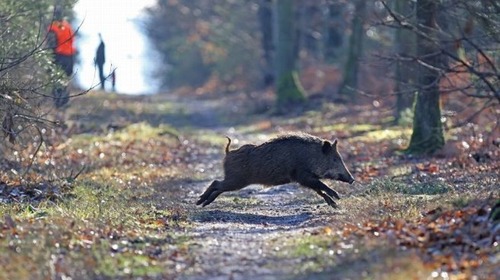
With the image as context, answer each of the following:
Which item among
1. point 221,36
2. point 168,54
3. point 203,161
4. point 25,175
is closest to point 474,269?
point 25,175

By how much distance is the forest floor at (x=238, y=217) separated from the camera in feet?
37.1

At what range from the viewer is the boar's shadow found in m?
15.7

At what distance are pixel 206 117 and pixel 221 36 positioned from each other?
62.4 feet

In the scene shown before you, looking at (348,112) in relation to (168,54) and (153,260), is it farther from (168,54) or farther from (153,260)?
(168,54)

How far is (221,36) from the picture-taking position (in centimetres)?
6500

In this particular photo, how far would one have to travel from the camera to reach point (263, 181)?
57.5ft

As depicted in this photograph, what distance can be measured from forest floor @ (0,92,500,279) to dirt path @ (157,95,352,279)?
1.0 inches

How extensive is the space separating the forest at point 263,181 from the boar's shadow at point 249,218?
3 cm

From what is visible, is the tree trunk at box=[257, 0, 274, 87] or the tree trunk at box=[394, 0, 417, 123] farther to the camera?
the tree trunk at box=[257, 0, 274, 87]

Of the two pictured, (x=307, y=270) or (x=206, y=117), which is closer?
(x=307, y=270)

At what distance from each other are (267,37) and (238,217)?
42.3 metres

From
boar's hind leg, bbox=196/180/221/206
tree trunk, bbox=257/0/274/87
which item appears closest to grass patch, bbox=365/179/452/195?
boar's hind leg, bbox=196/180/221/206

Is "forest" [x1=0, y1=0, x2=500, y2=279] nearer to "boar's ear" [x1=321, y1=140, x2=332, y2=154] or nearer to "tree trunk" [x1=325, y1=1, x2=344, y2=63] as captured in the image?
"boar's ear" [x1=321, y1=140, x2=332, y2=154]

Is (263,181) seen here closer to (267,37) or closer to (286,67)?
(286,67)
